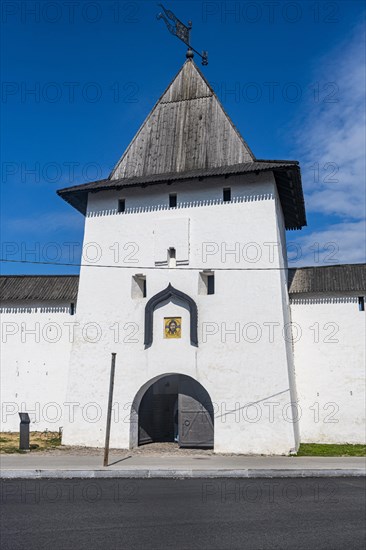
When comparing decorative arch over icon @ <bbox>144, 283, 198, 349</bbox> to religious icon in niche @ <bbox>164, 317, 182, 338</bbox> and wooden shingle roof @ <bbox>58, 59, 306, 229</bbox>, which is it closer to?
religious icon in niche @ <bbox>164, 317, 182, 338</bbox>

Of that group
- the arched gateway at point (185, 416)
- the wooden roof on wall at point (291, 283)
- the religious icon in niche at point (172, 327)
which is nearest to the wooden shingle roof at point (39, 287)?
the wooden roof on wall at point (291, 283)

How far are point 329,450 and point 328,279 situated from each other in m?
5.27

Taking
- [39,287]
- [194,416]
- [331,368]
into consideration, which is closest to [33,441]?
[194,416]

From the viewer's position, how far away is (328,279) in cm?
1738

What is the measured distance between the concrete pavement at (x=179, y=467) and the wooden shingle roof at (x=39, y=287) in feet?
20.1

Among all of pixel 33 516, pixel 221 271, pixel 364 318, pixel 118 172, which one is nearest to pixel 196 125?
pixel 118 172

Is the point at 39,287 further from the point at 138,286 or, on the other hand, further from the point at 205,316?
the point at 205,316

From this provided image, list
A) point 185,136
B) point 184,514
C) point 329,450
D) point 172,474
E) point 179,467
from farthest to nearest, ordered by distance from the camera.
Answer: point 185,136
point 329,450
point 179,467
point 172,474
point 184,514

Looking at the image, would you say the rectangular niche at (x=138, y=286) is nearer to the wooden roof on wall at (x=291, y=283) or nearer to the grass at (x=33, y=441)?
the wooden roof on wall at (x=291, y=283)

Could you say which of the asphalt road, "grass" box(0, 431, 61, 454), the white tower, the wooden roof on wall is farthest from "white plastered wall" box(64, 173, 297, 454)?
the asphalt road

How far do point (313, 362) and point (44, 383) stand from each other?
8637 millimetres

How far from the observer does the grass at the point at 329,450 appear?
1427 centimetres

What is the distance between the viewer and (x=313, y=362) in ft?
A: 55.2

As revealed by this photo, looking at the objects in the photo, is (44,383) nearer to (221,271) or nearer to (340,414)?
(221,271)
